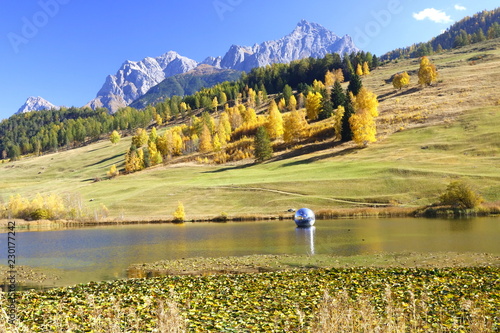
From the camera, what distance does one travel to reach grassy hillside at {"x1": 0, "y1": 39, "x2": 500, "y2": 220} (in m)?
86.4

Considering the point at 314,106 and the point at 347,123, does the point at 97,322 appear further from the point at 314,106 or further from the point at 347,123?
the point at 314,106

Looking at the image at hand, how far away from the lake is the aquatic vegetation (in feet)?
33.2

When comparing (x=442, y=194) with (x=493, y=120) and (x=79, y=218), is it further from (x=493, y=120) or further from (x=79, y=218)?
(x=79, y=218)

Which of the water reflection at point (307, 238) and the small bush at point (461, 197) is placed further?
the small bush at point (461, 197)

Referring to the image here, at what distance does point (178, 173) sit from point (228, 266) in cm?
10924

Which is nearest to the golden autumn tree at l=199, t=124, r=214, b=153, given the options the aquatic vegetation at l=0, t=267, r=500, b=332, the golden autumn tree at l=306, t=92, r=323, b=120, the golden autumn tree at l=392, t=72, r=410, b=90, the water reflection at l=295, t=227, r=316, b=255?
→ the golden autumn tree at l=306, t=92, r=323, b=120

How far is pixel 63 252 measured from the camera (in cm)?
4878

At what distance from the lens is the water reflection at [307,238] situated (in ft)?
138

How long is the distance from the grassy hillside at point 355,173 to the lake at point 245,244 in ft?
72.6

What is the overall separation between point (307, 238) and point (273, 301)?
31.9m

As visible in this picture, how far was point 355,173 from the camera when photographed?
326 feet

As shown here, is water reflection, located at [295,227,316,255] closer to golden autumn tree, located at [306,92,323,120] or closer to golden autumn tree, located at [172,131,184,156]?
golden autumn tree, located at [306,92,323,120]

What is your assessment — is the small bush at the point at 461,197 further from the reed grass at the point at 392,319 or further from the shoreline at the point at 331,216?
the reed grass at the point at 392,319

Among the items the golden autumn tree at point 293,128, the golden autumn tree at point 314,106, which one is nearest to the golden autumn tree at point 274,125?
the golden autumn tree at point 293,128
